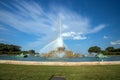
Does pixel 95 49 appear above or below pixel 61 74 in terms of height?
above

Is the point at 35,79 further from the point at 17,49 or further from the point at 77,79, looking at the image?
the point at 17,49

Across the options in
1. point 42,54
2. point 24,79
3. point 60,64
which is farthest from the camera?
point 42,54

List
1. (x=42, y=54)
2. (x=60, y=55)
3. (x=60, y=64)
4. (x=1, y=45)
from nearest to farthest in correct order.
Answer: (x=60, y=64) → (x=60, y=55) → (x=42, y=54) → (x=1, y=45)

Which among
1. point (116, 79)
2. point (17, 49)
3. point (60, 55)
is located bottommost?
point (116, 79)

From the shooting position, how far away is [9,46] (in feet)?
306

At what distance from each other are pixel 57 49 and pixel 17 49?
2444 inches

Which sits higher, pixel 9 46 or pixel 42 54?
pixel 9 46

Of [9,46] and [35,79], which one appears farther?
[9,46]

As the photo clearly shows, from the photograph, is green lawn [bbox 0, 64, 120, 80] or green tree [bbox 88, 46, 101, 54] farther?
green tree [bbox 88, 46, 101, 54]

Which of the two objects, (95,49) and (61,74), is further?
(95,49)

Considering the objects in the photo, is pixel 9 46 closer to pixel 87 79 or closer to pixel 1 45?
pixel 1 45

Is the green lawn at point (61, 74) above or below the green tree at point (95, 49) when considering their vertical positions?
below

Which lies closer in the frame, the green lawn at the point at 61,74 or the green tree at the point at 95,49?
the green lawn at the point at 61,74

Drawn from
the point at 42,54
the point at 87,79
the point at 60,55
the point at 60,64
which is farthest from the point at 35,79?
the point at 42,54
